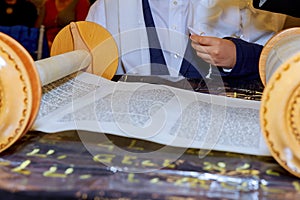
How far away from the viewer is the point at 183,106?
1.47ft

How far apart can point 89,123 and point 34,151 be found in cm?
6

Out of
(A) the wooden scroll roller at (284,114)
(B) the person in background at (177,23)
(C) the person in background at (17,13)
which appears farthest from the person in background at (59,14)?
(A) the wooden scroll roller at (284,114)

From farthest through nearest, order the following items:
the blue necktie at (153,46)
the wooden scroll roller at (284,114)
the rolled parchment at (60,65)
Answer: the blue necktie at (153,46)
the rolled parchment at (60,65)
the wooden scroll roller at (284,114)

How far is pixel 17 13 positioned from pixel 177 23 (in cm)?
146

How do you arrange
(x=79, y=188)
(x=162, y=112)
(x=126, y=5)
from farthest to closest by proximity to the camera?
(x=126, y=5), (x=162, y=112), (x=79, y=188)

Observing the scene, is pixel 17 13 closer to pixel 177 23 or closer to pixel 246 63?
pixel 177 23

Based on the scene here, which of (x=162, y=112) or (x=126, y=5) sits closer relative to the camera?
(x=162, y=112)

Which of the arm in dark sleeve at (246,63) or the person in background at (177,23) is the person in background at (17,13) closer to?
the person in background at (177,23)

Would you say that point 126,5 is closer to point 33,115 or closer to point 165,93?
point 165,93

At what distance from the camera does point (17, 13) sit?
7.00 ft

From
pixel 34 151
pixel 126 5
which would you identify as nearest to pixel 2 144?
pixel 34 151

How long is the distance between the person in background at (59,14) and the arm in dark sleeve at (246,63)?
49.8 inches

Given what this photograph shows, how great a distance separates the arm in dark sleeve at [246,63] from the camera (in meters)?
0.75

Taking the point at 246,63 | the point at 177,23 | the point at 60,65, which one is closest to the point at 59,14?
the point at 177,23
